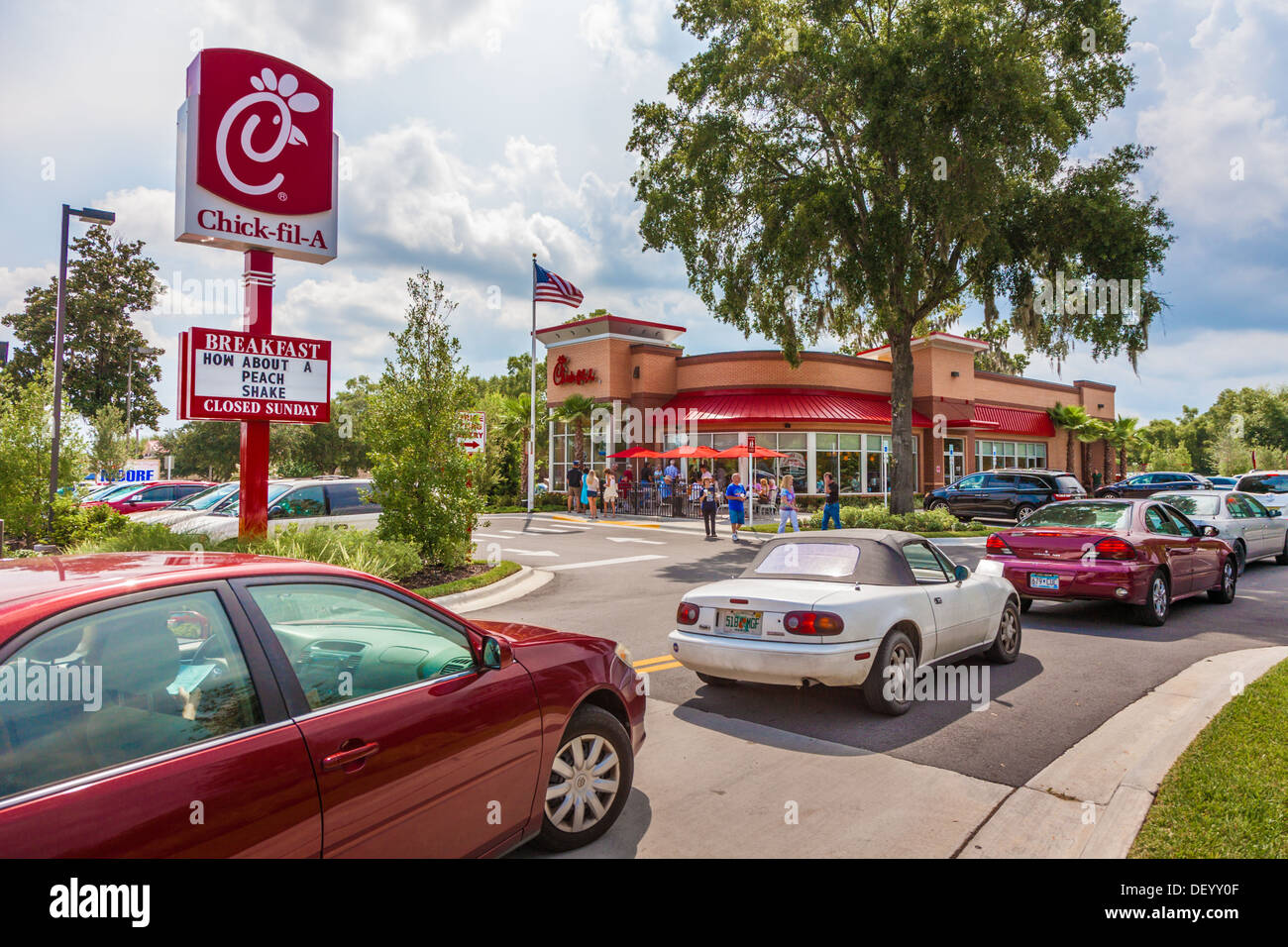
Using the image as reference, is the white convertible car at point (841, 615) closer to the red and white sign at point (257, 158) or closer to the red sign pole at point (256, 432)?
the red sign pole at point (256, 432)

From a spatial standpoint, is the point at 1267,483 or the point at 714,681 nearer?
the point at 714,681

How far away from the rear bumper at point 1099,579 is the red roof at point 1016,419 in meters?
31.5

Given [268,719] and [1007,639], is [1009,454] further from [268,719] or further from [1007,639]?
[268,719]

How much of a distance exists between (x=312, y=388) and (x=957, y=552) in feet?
44.3

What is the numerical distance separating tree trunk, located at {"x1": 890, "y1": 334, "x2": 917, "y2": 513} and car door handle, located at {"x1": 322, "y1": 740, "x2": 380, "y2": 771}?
2165 cm

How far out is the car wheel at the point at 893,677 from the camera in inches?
223

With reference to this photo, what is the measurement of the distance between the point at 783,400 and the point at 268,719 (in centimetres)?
3116

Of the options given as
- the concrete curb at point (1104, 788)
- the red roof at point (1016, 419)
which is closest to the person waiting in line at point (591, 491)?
the red roof at point (1016, 419)

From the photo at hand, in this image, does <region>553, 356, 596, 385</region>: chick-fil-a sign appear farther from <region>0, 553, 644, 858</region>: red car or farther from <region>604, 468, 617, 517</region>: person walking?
<region>0, 553, 644, 858</region>: red car

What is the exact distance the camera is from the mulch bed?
452 inches

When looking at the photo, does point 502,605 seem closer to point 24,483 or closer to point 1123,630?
point 1123,630

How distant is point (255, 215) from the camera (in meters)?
Result: 11.6

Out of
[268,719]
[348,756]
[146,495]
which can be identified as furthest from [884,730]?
[146,495]
